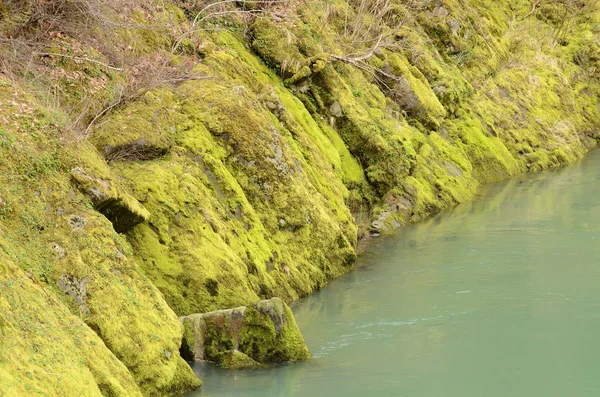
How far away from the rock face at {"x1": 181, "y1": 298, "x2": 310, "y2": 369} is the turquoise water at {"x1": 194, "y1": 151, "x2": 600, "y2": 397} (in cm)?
18

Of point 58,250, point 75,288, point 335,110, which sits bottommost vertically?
point 75,288

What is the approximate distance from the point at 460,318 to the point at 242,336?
8.71ft

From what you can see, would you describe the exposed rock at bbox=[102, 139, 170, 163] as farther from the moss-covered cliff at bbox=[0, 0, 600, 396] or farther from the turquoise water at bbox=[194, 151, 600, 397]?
the turquoise water at bbox=[194, 151, 600, 397]

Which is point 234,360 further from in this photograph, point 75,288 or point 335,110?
point 335,110

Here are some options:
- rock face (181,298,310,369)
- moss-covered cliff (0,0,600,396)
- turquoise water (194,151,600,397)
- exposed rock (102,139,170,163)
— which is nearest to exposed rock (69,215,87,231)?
moss-covered cliff (0,0,600,396)

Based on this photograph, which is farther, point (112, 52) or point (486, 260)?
point (486, 260)

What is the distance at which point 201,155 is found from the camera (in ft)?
36.8

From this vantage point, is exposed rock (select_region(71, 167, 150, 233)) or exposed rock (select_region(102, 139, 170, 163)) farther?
exposed rock (select_region(102, 139, 170, 163))

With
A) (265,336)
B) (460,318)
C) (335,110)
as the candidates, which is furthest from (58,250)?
(335,110)

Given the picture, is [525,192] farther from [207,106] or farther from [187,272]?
[187,272]

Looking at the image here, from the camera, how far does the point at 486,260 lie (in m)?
12.5

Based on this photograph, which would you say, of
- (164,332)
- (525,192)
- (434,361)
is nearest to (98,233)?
(164,332)

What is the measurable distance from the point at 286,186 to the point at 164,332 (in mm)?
4392

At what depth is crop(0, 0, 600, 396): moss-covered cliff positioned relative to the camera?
7.40 metres
